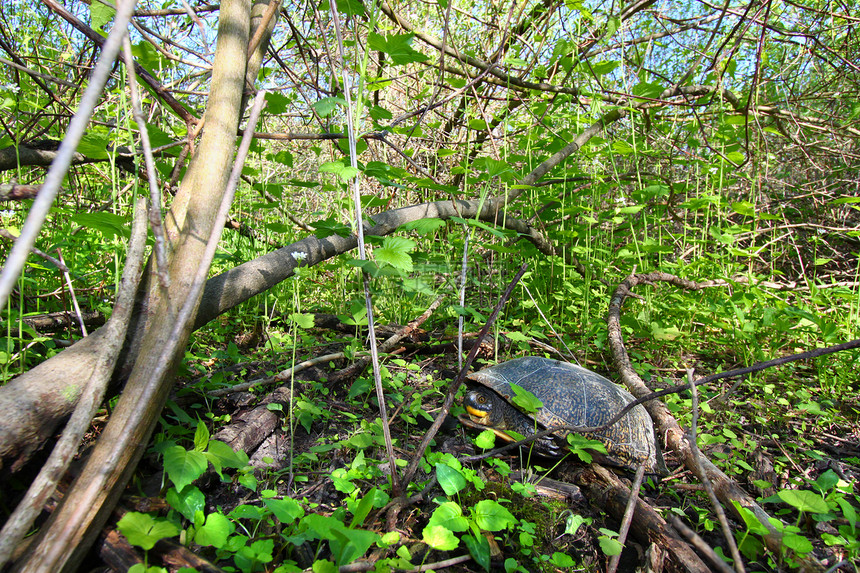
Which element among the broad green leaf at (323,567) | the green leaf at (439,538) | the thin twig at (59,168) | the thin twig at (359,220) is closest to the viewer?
the thin twig at (59,168)

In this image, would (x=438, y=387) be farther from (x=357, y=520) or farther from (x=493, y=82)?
(x=493, y=82)

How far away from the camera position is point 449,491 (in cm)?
129

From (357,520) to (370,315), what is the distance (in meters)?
0.57

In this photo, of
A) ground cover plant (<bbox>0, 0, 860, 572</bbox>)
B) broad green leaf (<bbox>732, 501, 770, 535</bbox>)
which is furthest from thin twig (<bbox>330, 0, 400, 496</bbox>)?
broad green leaf (<bbox>732, 501, 770, 535</bbox>)

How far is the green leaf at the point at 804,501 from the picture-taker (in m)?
1.24

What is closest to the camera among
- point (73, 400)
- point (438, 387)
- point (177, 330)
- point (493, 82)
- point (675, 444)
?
point (177, 330)

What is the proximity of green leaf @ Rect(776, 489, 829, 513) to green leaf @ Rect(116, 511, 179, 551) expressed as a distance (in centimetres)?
166

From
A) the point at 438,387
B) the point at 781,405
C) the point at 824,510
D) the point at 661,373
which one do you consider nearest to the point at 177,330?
the point at 438,387

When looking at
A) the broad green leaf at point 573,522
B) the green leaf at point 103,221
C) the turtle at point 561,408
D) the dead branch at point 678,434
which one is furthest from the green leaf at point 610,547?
the green leaf at point 103,221

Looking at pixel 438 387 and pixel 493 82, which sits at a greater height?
pixel 493 82

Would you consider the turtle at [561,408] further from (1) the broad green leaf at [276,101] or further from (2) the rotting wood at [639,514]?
(1) the broad green leaf at [276,101]

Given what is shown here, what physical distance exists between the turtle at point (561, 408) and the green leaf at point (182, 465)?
115cm

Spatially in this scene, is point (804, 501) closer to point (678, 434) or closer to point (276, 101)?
point (678, 434)

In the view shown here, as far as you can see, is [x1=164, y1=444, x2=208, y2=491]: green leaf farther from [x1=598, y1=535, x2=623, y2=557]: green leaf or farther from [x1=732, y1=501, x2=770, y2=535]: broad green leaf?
[x1=732, y1=501, x2=770, y2=535]: broad green leaf
